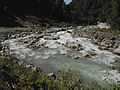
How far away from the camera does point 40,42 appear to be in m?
25.1

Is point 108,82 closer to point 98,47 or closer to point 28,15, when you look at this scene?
point 98,47

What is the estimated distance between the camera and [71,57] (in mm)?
19766

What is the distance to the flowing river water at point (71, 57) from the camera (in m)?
15.7

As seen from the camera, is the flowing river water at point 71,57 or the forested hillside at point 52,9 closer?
the flowing river water at point 71,57

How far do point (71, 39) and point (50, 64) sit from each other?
25.6 ft

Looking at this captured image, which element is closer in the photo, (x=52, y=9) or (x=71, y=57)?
(x=71, y=57)

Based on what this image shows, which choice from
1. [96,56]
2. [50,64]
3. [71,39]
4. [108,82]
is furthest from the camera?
[71,39]

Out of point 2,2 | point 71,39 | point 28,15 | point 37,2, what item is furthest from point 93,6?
Answer: point 71,39

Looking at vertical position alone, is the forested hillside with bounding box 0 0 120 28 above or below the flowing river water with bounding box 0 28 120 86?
above

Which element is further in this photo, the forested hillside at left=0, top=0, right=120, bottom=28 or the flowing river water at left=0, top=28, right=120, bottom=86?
the forested hillside at left=0, top=0, right=120, bottom=28

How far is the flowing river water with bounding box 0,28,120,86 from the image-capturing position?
1570cm

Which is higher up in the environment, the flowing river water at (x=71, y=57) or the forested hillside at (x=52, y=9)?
the forested hillside at (x=52, y=9)

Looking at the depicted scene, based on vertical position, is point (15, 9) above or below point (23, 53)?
above

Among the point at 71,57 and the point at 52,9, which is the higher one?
the point at 52,9
